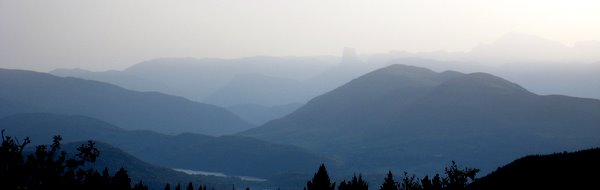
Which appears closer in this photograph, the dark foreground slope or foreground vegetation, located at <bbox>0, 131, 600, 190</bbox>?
foreground vegetation, located at <bbox>0, 131, 600, 190</bbox>

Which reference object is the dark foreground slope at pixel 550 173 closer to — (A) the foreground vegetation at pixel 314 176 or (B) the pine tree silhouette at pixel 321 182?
(A) the foreground vegetation at pixel 314 176

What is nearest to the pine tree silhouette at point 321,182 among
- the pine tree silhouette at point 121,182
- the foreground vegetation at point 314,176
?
the foreground vegetation at point 314,176

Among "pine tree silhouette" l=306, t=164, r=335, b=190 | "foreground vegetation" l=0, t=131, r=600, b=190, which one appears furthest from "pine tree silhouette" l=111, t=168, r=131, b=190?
"pine tree silhouette" l=306, t=164, r=335, b=190

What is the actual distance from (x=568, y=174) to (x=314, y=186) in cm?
3093

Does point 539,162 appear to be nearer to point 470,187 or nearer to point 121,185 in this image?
point 470,187

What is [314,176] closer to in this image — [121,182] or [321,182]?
[321,182]

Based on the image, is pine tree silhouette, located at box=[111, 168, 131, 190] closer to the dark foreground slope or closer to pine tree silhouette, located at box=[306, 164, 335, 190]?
pine tree silhouette, located at box=[306, 164, 335, 190]

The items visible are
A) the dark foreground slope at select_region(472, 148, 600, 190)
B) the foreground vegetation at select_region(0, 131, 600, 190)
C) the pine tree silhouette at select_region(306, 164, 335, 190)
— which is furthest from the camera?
the pine tree silhouette at select_region(306, 164, 335, 190)

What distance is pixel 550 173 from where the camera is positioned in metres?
89.7

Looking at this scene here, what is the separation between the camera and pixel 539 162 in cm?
9806

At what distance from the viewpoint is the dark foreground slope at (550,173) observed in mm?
82250

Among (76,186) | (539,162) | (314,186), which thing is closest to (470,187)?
(539,162)

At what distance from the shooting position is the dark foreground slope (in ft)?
270

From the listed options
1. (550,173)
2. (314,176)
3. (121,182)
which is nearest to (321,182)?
(314,176)
